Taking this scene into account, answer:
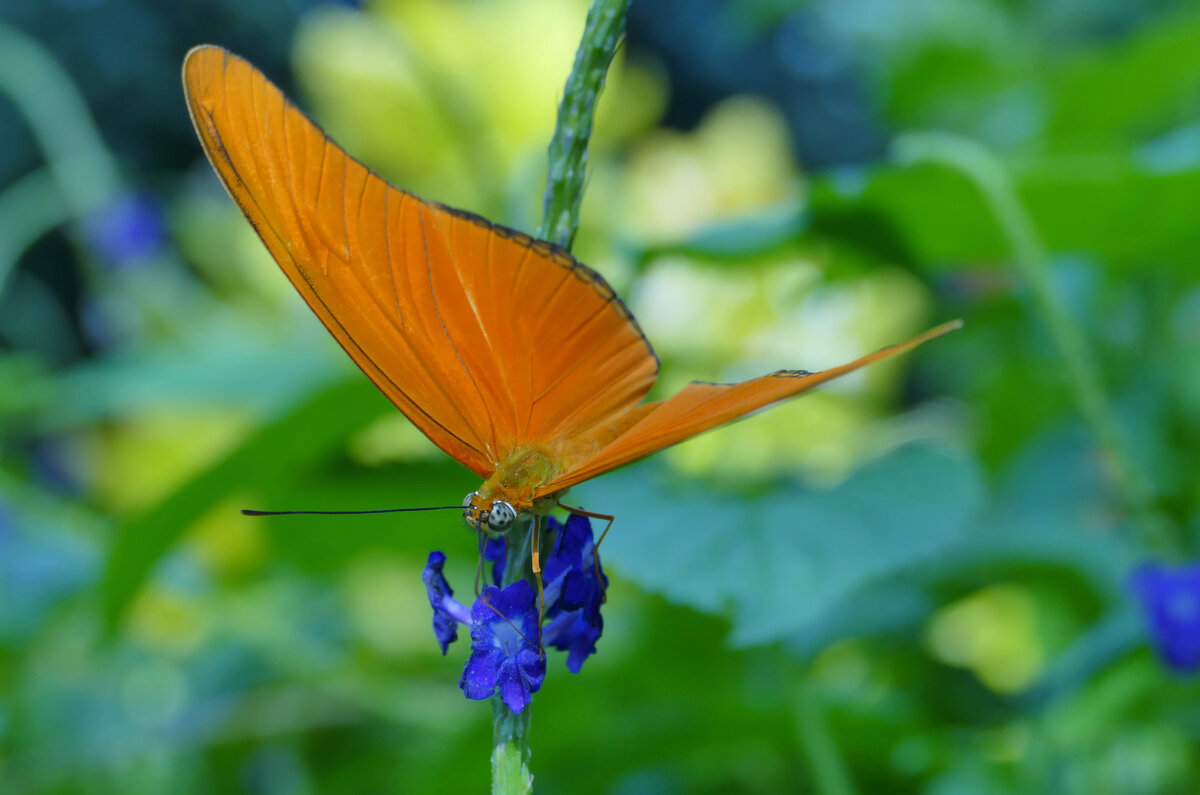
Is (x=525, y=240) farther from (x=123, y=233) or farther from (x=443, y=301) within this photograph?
(x=123, y=233)

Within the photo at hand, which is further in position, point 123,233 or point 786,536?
point 123,233

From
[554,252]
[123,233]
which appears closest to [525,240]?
[554,252]

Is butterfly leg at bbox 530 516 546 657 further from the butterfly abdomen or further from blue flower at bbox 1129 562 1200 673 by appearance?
blue flower at bbox 1129 562 1200 673

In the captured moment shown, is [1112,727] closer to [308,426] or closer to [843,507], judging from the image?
[843,507]

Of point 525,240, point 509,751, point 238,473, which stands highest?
point 238,473

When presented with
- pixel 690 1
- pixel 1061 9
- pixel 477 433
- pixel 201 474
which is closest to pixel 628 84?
pixel 1061 9

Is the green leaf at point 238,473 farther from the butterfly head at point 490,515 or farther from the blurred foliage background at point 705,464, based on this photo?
the butterfly head at point 490,515
